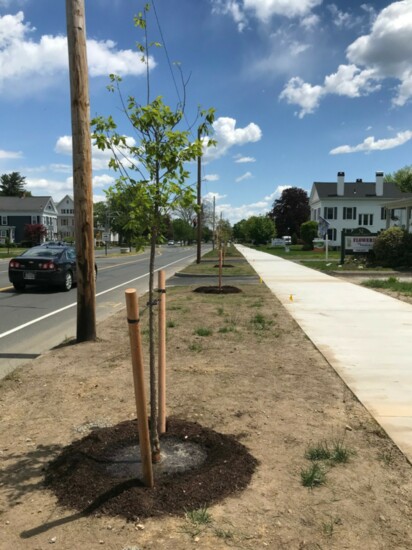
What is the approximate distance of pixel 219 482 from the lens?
3225 millimetres

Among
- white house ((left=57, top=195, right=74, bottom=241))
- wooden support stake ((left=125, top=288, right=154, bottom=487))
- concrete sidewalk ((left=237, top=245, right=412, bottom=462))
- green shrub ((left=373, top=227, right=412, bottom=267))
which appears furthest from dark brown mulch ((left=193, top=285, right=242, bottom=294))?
white house ((left=57, top=195, right=74, bottom=241))

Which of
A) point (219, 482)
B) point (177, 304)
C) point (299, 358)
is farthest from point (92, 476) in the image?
point (177, 304)

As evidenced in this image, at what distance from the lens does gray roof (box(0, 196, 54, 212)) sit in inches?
3406

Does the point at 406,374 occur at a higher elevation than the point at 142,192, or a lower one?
lower

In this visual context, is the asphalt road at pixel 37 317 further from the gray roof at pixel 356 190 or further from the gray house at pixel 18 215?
the gray house at pixel 18 215

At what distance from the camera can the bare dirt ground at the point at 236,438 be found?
2701mm

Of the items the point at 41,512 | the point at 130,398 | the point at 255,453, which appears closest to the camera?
the point at 41,512

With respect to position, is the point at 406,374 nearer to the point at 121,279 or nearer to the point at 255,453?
the point at 255,453

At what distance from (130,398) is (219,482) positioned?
1975mm

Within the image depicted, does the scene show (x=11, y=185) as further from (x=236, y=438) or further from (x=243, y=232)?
(x=236, y=438)

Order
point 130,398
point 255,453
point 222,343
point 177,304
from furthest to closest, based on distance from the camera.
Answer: point 177,304
point 222,343
point 130,398
point 255,453

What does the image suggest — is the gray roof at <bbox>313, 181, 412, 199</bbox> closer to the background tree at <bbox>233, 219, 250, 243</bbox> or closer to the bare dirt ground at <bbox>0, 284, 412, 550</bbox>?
the background tree at <bbox>233, 219, 250, 243</bbox>

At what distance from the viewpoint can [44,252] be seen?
52.0 feet

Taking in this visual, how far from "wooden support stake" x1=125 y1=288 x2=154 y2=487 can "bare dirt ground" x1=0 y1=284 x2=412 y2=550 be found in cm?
37
